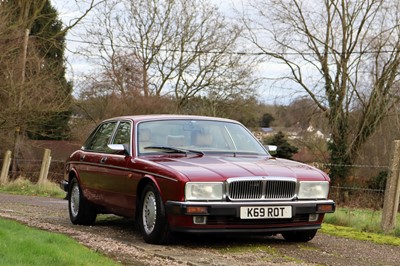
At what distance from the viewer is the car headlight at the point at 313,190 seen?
25.3 ft

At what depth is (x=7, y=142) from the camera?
3388cm

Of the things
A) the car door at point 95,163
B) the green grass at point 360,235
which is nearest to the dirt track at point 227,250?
the green grass at point 360,235

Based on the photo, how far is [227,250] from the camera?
24.3 feet

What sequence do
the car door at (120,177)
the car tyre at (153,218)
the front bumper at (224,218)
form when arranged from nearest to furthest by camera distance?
the front bumper at (224,218), the car tyre at (153,218), the car door at (120,177)

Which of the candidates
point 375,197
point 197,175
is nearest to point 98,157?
point 197,175

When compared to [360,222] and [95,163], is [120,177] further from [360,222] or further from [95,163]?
[360,222]

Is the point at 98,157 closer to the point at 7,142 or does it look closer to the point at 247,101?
the point at 7,142

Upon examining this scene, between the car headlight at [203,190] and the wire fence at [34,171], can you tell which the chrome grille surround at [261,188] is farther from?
the wire fence at [34,171]

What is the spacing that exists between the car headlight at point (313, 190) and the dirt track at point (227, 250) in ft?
1.93

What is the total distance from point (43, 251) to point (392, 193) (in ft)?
18.7

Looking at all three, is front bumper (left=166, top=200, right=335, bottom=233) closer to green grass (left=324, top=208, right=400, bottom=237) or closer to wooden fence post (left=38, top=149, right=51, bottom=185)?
green grass (left=324, top=208, right=400, bottom=237)

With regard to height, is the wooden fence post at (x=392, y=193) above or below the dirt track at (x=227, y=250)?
above

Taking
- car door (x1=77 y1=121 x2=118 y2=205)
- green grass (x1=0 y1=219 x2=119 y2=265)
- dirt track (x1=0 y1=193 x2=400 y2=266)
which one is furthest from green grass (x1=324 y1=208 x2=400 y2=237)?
green grass (x1=0 y1=219 x2=119 y2=265)

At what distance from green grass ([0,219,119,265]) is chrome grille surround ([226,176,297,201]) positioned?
5.15ft
